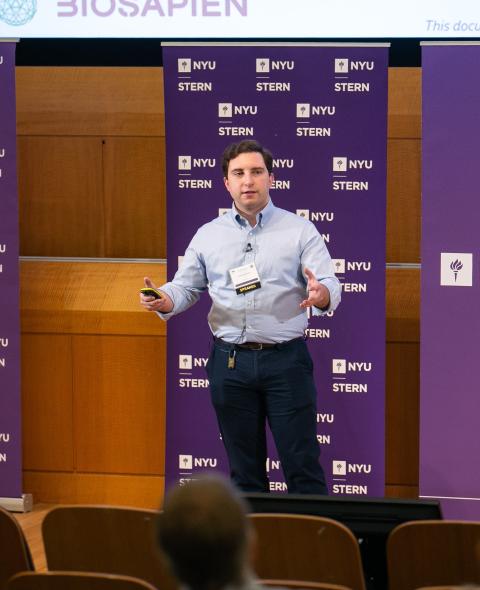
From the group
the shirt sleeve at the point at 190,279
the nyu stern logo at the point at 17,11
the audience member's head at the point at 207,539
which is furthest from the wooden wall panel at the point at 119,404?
the audience member's head at the point at 207,539

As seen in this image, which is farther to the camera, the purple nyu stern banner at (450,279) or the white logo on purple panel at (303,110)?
the white logo on purple panel at (303,110)

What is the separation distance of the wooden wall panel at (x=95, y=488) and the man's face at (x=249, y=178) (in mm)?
1952

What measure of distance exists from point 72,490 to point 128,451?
1.32ft

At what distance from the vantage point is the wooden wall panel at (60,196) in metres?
5.79

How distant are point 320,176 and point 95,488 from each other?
2.20 m

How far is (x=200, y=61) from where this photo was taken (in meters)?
5.02

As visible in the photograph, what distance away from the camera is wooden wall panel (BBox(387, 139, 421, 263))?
552 cm

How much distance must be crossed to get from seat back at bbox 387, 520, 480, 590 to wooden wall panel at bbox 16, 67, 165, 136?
3.52 meters

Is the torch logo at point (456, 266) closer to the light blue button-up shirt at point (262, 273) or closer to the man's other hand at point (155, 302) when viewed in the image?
the light blue button-up shirt at point (262, 273)

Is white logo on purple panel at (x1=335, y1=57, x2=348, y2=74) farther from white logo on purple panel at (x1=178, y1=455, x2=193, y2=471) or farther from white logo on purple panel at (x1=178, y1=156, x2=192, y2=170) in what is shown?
white logo on purple panel at (x1=178, y1=455, x2=193, y2=471)

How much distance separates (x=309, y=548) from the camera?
271 cm

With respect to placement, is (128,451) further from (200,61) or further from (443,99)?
(443,99)

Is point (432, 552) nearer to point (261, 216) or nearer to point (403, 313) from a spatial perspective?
point (261, 216)

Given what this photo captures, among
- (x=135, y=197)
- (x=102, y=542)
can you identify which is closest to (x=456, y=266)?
(x=135, y=197)
